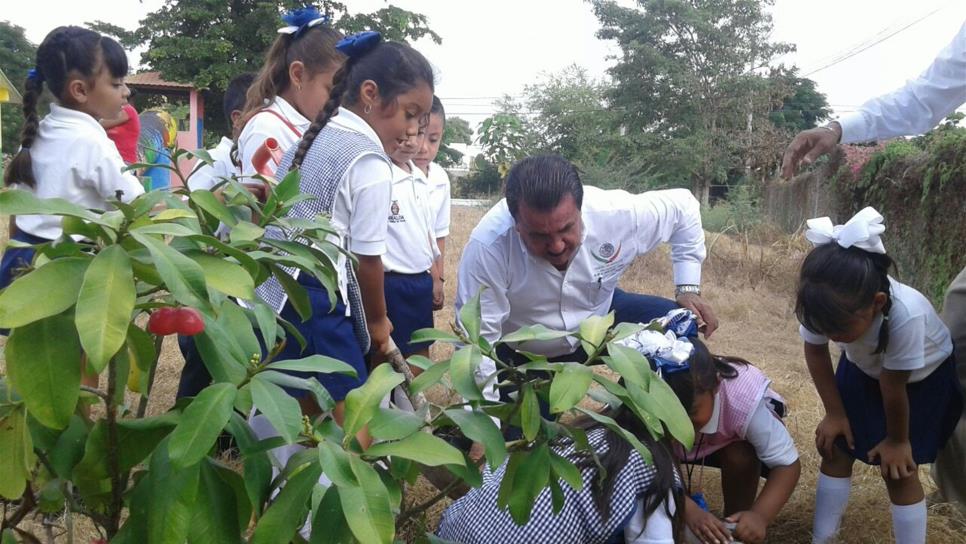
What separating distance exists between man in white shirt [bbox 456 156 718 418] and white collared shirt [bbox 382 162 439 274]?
0.56ft

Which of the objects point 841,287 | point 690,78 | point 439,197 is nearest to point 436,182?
point 439,197

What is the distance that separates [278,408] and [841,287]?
187cm

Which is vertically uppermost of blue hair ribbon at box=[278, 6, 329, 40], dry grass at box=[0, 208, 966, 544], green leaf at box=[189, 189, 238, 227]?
blue hair ribbon at box=[278, 6, 329, 40]

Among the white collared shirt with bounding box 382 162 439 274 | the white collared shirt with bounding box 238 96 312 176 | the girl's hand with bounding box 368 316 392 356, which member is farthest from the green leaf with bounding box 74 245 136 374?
the white collared shirt with bounding box 382 162 439 274

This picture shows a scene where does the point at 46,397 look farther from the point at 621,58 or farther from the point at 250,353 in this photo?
the point at 621,58

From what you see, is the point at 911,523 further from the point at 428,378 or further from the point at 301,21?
the point at 301,21

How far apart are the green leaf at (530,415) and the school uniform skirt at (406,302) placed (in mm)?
1928

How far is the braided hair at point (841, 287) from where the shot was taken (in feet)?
7.77

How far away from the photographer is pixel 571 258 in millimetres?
2996

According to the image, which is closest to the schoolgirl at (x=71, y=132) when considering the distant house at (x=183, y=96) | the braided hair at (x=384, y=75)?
the braided hair at (x=384, y=75)

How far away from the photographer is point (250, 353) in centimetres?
107

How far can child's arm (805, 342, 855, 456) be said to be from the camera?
2.61 metres

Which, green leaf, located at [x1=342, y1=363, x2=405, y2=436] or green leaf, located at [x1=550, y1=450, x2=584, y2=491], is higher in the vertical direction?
green leaf, located at [x1=342, y1=363, x2=405, y2=436]

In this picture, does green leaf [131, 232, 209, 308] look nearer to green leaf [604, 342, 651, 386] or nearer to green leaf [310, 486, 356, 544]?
green leaf [310, 486, 356, 544]
